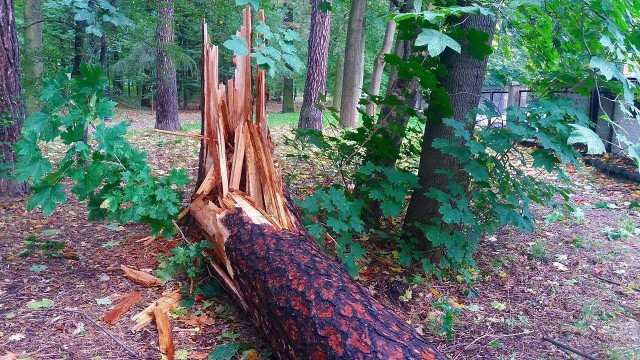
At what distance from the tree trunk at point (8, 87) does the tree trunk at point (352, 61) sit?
27.0ft

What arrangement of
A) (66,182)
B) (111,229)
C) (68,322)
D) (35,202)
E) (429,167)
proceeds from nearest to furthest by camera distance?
(68,322)
(35,202)
(429,167)
(111,229)
(66,182)

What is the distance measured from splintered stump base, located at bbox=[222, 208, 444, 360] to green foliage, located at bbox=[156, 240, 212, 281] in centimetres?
43

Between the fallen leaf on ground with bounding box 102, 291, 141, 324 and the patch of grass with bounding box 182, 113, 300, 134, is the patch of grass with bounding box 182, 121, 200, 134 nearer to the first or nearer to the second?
the patch of grass with bounding box 182, 113, 300, 134

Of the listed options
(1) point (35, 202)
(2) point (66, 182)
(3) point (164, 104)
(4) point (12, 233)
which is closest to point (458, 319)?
(1) point (35, 202)

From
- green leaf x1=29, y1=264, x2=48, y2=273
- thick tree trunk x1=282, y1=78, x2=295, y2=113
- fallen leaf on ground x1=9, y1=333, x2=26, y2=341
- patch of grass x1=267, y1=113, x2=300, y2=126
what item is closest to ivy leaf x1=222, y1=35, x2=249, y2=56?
fallen leaf on ground x1=9, y1=333, x2=26, y2=341

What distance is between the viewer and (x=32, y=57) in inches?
233

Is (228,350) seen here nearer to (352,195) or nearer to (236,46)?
(236,46)

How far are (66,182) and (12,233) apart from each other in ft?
6.32

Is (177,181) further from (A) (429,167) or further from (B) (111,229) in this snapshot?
(A) (429,167)

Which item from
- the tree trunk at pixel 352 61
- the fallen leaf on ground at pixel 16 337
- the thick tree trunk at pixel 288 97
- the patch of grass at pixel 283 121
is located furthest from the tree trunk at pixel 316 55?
the thick tree trunk at pixel 288 97

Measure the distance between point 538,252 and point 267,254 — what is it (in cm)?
298

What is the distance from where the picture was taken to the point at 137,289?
3453 millimetres

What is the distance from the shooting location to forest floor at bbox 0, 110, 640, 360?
2922 millimetres

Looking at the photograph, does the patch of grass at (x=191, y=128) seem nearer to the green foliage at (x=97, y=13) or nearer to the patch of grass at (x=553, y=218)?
the green foliage at (x=97, y=13)
